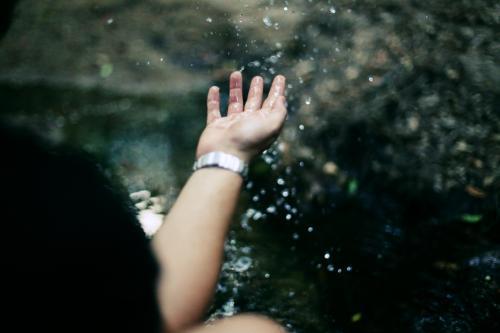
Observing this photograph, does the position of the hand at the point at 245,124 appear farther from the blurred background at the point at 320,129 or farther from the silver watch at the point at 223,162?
the blurred background at the point at 320,129

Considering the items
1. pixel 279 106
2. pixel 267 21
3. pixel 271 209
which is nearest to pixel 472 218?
pixel 271 209

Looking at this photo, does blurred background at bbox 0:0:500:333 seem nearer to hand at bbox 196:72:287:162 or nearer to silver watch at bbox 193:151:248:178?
hand at bbox 196:72:287:162

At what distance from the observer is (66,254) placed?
50.2 inches

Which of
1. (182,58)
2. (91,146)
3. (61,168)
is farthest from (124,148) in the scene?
(61,168)

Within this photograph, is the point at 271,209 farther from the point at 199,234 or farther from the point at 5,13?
the point at 5,13

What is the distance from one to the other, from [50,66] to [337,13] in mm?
2135

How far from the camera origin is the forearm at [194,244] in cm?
160

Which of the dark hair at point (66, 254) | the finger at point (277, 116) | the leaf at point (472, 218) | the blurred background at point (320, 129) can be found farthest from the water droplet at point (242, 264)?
the leaf at point (472, 218)

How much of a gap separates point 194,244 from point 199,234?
45mm

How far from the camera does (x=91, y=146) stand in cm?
274

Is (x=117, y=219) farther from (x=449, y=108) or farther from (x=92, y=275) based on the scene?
(x=449, y=108)

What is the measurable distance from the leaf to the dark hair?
2040 millimetres

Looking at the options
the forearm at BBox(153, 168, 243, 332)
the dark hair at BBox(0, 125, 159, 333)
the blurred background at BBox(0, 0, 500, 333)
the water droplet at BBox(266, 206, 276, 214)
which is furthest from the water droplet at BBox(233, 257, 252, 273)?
the dark hair at BBox(0, 125, 159, 333)

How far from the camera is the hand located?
195 centimetres
